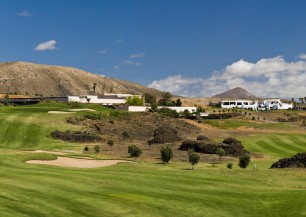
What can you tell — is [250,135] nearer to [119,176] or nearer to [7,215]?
[119,176]

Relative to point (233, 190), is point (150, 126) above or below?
above

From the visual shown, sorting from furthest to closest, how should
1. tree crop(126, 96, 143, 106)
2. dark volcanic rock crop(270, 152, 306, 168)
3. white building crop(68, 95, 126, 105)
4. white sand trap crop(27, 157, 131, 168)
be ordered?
tree crop(126, 96, 143, 106) < white building crop(68, 95, 126, 105) < white sand trap crop(27, 157, 131, 168) < dark volcanic rock crop(270, 152, 306, 168)

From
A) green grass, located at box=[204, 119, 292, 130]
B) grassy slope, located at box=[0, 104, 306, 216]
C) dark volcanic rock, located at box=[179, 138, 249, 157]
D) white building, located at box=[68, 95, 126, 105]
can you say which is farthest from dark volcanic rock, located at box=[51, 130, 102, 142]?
white building, located at box=[68, 95, 126, 105]

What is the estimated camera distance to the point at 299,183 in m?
32.9

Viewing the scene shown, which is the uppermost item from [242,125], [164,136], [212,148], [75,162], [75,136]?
[242,125]

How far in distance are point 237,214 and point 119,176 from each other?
12.6 m

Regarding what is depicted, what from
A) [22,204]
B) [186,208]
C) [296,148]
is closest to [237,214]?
[186,208]

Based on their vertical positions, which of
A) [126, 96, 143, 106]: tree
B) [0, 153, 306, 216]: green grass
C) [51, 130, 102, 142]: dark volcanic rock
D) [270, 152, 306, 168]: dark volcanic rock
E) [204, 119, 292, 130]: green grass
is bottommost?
[0, 153, 306, 216]: green grass

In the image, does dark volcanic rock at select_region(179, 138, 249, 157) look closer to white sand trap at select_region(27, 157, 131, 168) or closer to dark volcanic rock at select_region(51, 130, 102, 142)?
dark volcanic rock at select_region(51, 130, 102, 142)

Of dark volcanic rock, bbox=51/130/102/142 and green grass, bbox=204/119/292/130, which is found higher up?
green grass, bbox=204/119/292/130

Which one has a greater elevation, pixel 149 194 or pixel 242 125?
pixel 242 125

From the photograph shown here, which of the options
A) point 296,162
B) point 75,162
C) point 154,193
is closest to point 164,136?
point 75,162

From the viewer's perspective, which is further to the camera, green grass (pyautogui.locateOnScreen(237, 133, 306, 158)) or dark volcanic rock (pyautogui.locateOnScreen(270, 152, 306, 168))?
green grass (pyautogui.locateOnScreen(237, 133, 306, 158))

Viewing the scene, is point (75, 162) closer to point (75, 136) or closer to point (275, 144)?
point (75, 136)
